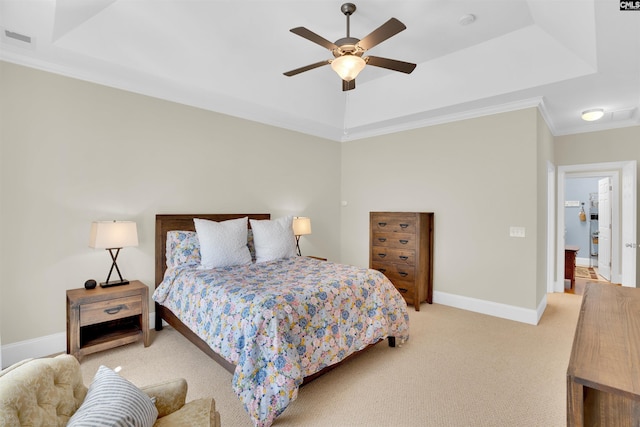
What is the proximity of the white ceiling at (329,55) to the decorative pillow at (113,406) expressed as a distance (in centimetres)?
273

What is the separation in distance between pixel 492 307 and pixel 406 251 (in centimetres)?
123

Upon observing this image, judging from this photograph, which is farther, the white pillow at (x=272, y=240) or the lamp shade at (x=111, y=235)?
the white pillow at (x=272, y=240)

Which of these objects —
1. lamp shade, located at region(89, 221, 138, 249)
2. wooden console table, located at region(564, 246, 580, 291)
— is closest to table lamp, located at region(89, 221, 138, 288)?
lamp shade, located at region(89, 221, 138, 249)

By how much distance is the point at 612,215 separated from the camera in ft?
16.9

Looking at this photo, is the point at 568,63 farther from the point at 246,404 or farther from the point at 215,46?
the point at 246,404

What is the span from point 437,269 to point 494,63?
263 cm

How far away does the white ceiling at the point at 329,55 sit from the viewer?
8.32 feet

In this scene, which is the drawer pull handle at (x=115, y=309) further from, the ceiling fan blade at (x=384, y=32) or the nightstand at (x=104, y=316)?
the ceiling fan blade at (x=384, y=32)

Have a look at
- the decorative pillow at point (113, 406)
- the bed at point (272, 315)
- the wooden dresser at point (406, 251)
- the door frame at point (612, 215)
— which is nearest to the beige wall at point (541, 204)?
the door frame at point (612, 215)

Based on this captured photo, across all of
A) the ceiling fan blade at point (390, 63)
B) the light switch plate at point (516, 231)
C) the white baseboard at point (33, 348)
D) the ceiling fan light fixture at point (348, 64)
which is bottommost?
the white baseboard at point (33, 348)

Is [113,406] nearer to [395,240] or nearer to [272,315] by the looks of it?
[272,315]

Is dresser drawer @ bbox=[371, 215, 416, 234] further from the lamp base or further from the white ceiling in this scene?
the lamp base

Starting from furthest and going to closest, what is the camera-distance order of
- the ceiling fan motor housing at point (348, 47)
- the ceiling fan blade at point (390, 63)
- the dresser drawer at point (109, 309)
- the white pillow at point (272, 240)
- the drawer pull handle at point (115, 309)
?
the white pillow at point (272, 240) < the drawer pull handle at point (115, 309) < the dresser drawer at point (109, 309) < the ceiling fan blade at point (390, 63) < the ceiling fan motor housing at point (348, 47)

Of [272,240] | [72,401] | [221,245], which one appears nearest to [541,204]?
[272,240]
